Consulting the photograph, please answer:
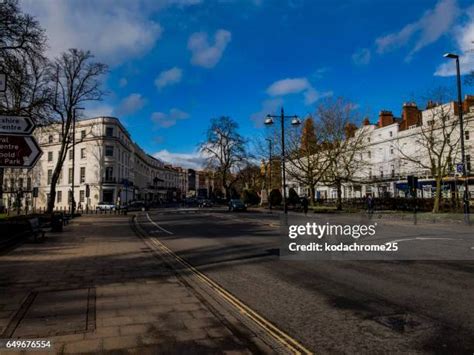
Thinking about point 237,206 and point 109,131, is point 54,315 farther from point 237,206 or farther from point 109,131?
point 109,131

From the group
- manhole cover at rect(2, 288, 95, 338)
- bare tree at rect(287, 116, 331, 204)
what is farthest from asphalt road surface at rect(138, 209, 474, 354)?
bare tree at rect(287, 116, 331, 204)

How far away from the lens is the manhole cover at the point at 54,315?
16.7 ft

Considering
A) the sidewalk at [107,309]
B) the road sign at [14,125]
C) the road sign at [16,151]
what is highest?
the road sign at [14,125]

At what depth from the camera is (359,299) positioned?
6.71 m

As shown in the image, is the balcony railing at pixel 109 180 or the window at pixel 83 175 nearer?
the balcony railing at pixel 109 180

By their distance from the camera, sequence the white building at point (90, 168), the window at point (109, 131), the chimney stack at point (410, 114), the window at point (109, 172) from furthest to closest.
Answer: the window at point (109, 131)
the window at point (109, 172)
the white building at point (90, 168)
the chimney stack at point (410, 114)

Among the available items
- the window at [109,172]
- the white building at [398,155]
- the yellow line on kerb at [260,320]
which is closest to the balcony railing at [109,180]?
the window at [109,172]

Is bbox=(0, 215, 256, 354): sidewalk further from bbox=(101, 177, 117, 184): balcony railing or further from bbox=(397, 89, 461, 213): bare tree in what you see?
bbox=(101, 177, 117, 184): balcony railing

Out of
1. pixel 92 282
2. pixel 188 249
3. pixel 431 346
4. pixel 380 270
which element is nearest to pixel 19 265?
pixel 92 282

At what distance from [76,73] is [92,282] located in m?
33.5

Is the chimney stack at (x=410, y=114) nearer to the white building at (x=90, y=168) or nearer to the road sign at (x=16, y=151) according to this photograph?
the white building at (x=90, y=168)

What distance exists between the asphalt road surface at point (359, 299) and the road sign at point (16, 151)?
4074mm

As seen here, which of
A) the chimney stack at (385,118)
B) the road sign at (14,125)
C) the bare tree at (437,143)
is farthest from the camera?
the chimney stack at (385,118)

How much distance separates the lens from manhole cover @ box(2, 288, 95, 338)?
16.7ft
